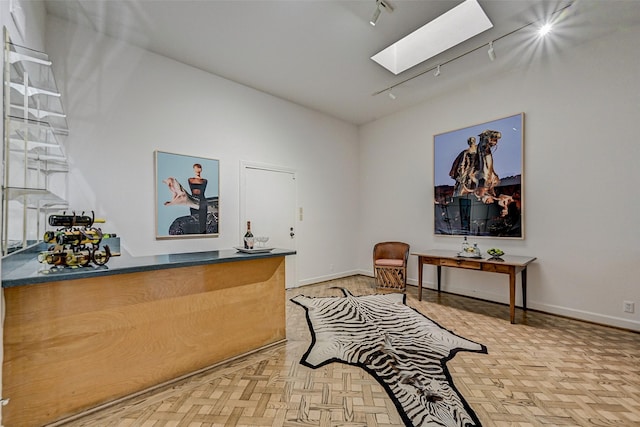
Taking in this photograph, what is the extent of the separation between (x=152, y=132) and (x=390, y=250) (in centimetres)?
426

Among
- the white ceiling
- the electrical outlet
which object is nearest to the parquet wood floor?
the electrical outlet

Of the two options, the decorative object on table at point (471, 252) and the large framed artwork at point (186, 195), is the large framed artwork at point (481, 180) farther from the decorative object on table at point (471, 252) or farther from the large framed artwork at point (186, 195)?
the large framed artwork at point (186, 195)

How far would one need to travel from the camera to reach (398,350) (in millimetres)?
2555

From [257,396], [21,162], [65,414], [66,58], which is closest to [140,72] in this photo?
[66,58]

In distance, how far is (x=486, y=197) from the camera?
4117mm

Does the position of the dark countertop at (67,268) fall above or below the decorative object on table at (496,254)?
above

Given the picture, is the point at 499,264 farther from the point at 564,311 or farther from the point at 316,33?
the point at 316,33

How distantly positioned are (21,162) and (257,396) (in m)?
2.23

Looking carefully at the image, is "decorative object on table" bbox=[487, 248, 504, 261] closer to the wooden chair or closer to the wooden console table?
the wooden console table

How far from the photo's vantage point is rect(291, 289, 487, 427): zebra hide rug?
1.79 m

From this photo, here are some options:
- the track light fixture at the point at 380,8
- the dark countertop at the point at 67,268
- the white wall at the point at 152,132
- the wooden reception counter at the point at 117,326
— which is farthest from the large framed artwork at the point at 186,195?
the track light fixture at the point at 380,8

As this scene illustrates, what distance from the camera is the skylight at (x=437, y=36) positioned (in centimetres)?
302

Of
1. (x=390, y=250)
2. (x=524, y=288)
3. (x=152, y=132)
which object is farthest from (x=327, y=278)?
(x=152, y=132)

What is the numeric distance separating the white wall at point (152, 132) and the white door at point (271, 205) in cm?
14
